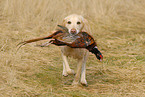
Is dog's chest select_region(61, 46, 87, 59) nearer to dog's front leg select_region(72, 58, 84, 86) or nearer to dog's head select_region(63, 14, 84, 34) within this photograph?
dog's front leg select_region(72, 58, 84, 86)

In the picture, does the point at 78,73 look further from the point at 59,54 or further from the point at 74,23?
the point at 59,54

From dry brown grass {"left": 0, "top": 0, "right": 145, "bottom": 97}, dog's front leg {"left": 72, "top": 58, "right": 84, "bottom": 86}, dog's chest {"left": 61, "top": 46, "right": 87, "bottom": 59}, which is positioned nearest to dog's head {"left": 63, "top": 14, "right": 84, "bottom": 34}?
dog's chest {"left": 61, "top": 46, "right": 87, "bottom": 59}

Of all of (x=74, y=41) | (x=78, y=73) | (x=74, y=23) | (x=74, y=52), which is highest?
(x=74, y=23)

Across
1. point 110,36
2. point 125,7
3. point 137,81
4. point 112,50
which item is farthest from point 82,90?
point 125,7

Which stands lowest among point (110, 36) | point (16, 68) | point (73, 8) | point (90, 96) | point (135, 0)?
point (90, 96)

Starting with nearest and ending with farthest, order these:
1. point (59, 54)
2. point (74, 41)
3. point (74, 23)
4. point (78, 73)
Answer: point (74, 41), point (74, 23), point (78, 73), point (59, 54)

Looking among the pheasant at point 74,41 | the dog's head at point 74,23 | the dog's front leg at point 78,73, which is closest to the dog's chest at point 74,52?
the dog's front leg at point 78,73

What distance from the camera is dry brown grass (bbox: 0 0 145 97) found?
4.58 m

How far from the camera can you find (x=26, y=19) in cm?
838

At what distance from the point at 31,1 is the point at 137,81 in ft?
17.0

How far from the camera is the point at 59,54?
22.5 ft

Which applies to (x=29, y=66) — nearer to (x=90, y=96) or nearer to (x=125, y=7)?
(x=90, y=96)

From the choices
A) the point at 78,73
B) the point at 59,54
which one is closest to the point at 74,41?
the point at 78,73

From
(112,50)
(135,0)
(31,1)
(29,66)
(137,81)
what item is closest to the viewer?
(137,81)
